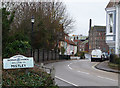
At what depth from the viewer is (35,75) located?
32.9 ft

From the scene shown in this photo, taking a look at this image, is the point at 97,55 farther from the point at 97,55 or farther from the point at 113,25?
the point at 113,25

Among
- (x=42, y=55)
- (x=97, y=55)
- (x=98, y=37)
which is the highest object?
(x=98, y=37)

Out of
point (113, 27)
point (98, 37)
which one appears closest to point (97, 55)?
point (113, 27)

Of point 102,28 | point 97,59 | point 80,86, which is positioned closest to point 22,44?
point 80,86

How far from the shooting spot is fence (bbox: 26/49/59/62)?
35.6 m

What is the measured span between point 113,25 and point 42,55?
1594cm

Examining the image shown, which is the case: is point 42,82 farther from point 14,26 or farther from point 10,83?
point 14,26

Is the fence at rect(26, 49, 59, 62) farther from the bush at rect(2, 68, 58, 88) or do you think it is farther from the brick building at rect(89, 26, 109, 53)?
the brick building at rect(89, 26, 109, 53)

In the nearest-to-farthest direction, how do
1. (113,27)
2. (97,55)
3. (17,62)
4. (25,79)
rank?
(25,79), (17,62), (113,27), (97,55)

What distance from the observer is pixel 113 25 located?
28.6 metres

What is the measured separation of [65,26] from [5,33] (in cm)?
3056

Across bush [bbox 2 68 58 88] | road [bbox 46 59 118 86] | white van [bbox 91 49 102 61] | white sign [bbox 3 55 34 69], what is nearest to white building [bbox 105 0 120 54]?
road [bbox 46 59 118 86]

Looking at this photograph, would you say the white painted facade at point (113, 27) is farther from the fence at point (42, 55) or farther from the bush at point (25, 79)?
the bush at point (25, 79)

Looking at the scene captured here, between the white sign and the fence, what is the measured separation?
73.3 feet
